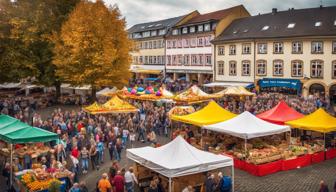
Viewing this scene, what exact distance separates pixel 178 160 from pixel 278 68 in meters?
30.4

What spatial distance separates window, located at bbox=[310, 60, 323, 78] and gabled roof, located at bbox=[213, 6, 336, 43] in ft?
9.16

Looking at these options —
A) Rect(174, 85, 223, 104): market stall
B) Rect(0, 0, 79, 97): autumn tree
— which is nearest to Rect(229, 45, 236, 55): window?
Rect(174, 85, 223, 104): market stall

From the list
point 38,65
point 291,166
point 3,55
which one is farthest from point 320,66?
point 3,55

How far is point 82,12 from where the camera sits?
3238 cm

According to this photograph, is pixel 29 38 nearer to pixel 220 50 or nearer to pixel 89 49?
pixel 89 49

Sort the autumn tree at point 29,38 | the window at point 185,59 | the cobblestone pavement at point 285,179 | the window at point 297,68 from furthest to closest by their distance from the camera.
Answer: the window at point 185,59, the window at point 297,68, the autumn tree at point 29,38, the cobblestone pavement at point 285,179

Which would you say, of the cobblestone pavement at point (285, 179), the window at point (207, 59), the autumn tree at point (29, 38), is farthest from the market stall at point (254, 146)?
the window at point (207, 59)

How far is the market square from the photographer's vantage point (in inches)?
524

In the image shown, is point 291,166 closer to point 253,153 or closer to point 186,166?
point 253,153

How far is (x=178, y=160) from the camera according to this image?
39.2ft

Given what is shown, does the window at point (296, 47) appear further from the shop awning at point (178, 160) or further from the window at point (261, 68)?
the shop awning at point (178, 160)

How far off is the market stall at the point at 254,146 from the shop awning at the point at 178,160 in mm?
3442

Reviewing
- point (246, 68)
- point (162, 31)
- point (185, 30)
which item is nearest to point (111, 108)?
point (246, 68)

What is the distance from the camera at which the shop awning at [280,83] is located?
37138 mm
